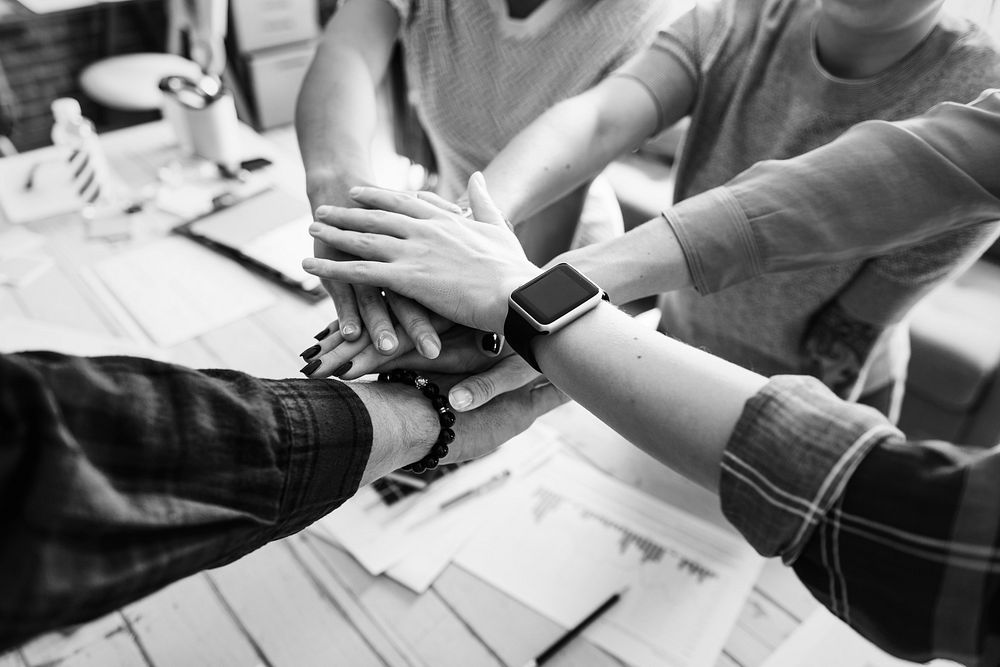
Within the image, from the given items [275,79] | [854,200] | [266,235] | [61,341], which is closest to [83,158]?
[266,235]

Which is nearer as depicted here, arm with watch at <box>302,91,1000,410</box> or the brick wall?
arm with watch at <box>302,91,1000,410</box>

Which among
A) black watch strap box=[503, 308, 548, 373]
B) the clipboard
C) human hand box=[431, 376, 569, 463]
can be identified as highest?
black watch strap box=[503, 308, 548, 373]

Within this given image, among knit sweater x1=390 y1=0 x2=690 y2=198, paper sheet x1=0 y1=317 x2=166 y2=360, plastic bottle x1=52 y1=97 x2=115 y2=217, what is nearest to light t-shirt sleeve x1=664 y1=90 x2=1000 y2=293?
knit sweater x1=390 y1=0 x2=690 y2=198

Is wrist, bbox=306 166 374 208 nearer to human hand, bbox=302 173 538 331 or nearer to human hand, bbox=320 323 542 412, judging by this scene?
human hand, bbox=302 173 538 331

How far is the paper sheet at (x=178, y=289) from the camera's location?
121 centimetres

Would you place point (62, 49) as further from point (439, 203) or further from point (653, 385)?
point (653, 385)

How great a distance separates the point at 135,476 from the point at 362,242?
0.45 m

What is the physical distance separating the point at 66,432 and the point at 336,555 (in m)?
0.44

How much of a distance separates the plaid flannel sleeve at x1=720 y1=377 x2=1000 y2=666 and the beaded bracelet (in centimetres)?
34

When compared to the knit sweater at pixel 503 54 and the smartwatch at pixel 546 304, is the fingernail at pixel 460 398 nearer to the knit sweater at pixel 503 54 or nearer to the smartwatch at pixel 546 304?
the smartwatch at pixel 546 304

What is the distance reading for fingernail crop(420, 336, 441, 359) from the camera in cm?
83

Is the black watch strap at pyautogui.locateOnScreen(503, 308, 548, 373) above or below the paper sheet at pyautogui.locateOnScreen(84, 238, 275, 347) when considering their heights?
above

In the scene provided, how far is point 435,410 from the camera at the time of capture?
837 mm

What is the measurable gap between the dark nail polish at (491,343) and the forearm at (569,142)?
293 mm
